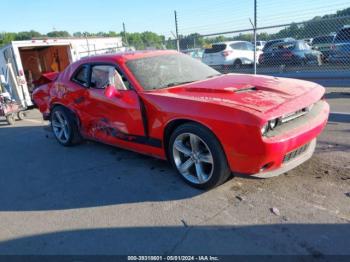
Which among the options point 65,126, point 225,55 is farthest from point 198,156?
point 225,55

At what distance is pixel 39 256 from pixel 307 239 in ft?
7.47

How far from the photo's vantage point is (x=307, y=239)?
2.93 m

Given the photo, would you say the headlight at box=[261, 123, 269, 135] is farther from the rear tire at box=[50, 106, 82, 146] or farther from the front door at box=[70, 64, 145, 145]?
the rear tire at box=[50, 106, 82, 146]

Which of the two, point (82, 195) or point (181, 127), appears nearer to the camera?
point (181, 127)

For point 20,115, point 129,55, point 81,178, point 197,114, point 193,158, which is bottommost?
point 20,115

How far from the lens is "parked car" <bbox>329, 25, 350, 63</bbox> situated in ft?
34.2

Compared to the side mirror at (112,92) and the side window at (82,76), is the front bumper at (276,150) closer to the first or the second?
the side mirror at (112,92)

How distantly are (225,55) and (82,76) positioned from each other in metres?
12.7

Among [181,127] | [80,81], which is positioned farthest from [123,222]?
[80,81]

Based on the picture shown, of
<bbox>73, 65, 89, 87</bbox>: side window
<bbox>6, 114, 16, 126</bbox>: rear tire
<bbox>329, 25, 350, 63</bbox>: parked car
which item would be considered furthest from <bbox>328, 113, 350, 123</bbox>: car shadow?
<bbox>6, 114, 16, 126</bbox>: rear tire

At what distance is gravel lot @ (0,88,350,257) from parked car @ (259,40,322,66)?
7901 mm

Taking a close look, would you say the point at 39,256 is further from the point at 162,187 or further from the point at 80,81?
the point at 80,81

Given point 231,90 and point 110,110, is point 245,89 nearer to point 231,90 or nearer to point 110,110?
point 231,90

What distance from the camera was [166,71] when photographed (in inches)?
193
